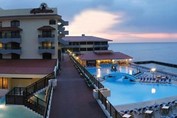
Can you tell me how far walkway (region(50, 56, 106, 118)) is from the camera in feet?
56.9

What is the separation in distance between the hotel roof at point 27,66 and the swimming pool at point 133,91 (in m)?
10.1

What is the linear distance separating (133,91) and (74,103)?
18.9 metres

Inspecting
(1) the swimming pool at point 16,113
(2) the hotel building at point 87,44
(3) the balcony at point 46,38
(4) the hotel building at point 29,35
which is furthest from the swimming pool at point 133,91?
(2) the hotel building at point 87,44

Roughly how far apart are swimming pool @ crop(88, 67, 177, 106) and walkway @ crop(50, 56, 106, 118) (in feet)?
22.3

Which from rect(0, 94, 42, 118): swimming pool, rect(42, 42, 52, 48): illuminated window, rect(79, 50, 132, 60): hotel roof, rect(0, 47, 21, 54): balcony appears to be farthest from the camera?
rect(79, 50, 132, 60): hotel roof

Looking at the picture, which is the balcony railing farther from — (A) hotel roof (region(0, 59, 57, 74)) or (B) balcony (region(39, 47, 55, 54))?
(A) hotel roof (region(0, 59, 57, 74))

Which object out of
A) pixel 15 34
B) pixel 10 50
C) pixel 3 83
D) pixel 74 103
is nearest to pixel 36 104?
pixel 74 103

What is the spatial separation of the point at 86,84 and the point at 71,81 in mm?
2830

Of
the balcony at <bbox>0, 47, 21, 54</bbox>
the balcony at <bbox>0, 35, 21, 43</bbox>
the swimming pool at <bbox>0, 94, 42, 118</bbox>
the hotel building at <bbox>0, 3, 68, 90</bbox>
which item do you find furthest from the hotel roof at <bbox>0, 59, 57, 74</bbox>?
the swimming pool at <bbox>0, 94, 42, 118</bbox>

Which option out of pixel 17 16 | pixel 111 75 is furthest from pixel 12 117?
pixel 17 16

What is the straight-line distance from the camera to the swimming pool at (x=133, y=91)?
3284cm

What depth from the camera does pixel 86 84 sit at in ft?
91.5

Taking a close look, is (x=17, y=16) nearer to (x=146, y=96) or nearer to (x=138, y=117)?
(x=146, y=96)

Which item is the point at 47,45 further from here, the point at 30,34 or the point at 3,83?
the point at 3,83
